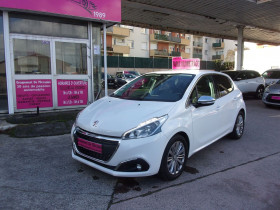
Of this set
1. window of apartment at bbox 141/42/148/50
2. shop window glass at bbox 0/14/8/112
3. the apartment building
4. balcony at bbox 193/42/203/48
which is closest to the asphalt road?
shop window glass at bbox 0/14/8/112

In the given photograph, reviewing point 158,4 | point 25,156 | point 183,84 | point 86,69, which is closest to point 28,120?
point 25,156

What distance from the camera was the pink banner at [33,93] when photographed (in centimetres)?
701

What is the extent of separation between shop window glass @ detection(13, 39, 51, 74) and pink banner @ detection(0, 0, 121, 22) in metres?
1.04

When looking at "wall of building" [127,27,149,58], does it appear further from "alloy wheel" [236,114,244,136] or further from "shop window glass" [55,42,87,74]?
"alloy wheel" [236,114,244,136]

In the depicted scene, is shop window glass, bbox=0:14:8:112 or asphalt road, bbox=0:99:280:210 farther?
shop window glass, bbox=0:14:8:112

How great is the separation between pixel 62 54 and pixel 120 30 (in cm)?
3397

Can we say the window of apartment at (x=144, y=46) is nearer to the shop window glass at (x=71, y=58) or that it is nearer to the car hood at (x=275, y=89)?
the car hood at (x=275, y=89)

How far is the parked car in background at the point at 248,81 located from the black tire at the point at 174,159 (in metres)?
9.64

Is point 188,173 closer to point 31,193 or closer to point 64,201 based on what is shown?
point 64,201

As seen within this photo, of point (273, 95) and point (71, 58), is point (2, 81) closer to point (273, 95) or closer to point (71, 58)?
point (71, 58)

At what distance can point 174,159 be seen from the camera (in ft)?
11.4

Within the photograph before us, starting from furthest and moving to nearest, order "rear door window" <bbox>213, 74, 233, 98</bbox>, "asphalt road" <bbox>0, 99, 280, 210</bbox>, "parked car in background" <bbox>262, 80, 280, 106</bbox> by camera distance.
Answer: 1. "parked car in background" <bbox>262, 80, 280, 106</bbox>
2. "rear door window" <bbox>213, 74, 233, 98</bbox>
3. "asphalt road" <bbox>0, 99, 280, 210</bbox>

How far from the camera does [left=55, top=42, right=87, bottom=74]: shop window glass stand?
7621 millimetres

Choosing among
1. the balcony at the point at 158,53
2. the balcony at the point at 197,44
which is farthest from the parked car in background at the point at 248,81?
the balcony at the point at 197,44
